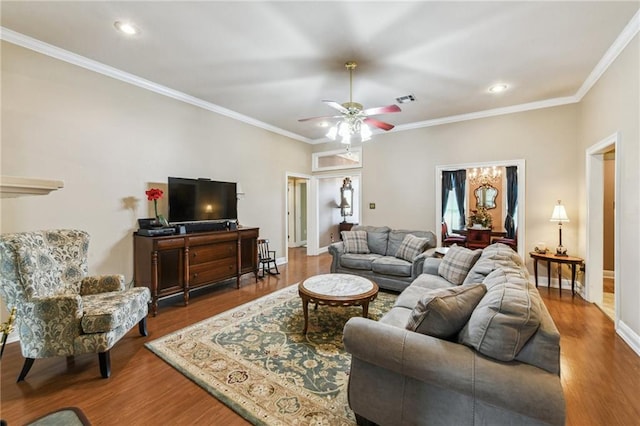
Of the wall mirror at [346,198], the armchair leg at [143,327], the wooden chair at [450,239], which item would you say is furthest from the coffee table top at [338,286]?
the wall mirror at [346,198]

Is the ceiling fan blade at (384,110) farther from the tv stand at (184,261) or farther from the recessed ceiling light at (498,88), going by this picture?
the tv stand at (184,261)

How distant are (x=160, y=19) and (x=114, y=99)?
1.50 metres

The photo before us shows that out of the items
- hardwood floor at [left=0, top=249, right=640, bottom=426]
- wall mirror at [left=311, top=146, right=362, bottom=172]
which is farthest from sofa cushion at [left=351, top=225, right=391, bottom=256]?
hardwood floor at [left=0, top=249, right=640, bottom=426]

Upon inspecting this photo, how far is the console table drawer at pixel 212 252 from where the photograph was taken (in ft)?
12.2

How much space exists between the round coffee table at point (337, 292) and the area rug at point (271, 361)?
1.14 feet

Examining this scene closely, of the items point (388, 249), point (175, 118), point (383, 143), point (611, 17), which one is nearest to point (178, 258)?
point (175, 118)

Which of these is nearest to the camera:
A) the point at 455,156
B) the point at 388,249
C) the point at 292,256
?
the point at 388,249

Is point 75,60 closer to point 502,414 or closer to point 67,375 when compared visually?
point 67,375

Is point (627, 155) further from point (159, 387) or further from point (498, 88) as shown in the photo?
point (159, 387)

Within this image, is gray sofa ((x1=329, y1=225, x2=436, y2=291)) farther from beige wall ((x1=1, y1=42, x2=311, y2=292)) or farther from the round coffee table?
beige wall ((x1=1, y1=42, x2=311, y2=292))

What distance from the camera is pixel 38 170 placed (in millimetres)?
2828

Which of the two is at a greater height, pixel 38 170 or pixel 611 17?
pixel 611 17

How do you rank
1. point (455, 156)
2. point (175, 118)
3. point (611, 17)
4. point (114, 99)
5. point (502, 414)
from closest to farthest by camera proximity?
point (502, 414)
point (611, 17)
point (114, 99)
point (175, 118)
point (455, 156)

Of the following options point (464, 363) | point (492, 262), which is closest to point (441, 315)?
point (464, 363)
